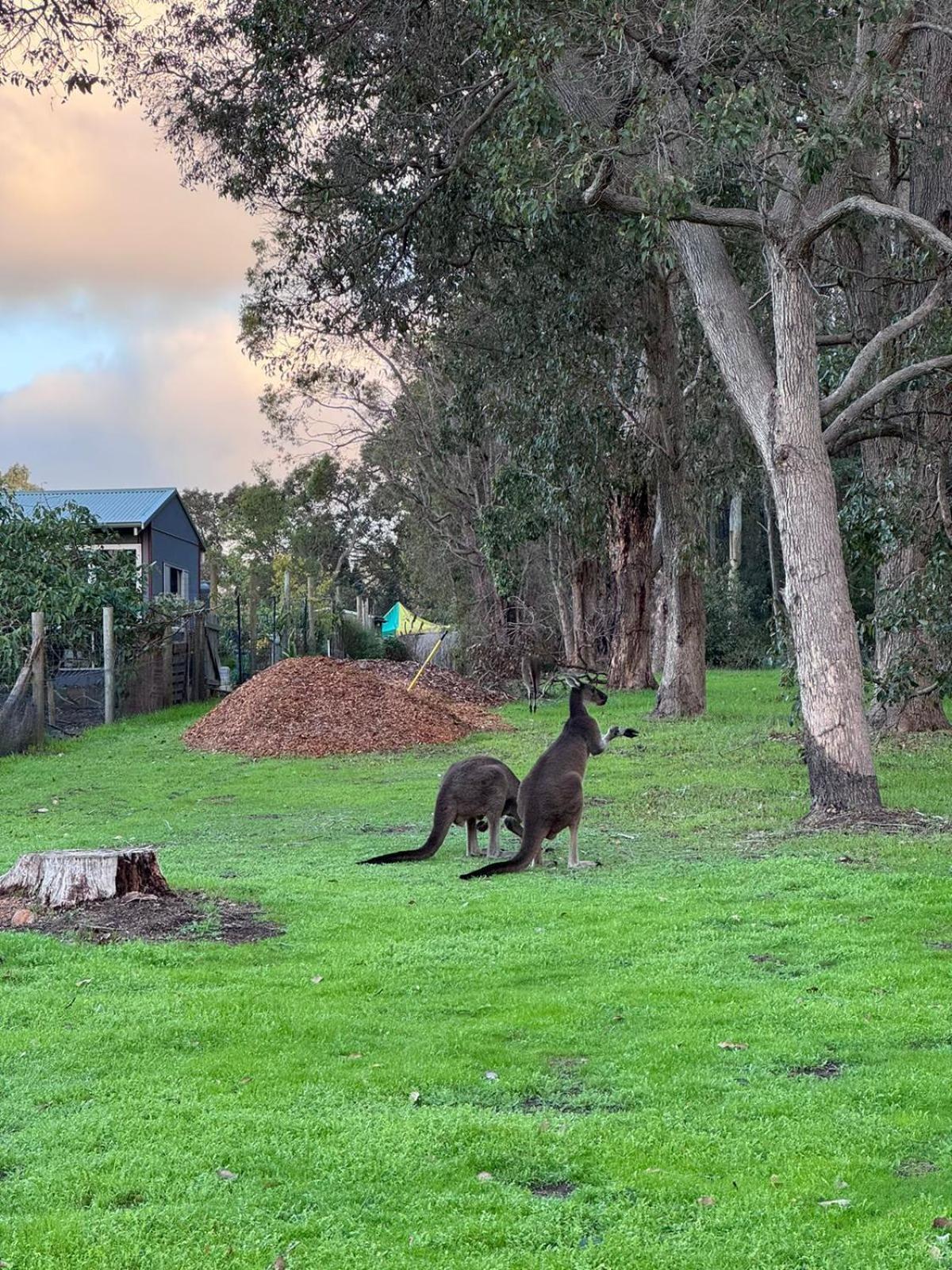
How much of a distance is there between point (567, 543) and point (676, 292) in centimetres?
949

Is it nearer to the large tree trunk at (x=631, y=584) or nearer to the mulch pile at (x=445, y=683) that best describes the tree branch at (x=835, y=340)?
the mulch pile at (x=445, y=683)

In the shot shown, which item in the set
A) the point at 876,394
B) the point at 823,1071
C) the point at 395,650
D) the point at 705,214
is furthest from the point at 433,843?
the point at 395,650

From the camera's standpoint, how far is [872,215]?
12531 mm

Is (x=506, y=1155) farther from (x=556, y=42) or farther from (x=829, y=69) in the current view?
(x=829, y=69)

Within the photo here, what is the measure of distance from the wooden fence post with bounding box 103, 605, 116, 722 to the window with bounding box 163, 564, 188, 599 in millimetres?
13929

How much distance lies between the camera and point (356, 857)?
456 inches

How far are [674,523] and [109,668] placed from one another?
34.5 feet

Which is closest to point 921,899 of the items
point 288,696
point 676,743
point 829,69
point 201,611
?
point 829,69

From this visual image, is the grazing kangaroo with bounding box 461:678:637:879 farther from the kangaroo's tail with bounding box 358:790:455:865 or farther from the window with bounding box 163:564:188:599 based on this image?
the window with bounding box 163:564:188:599

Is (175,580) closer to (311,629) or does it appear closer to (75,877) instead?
(311,629)

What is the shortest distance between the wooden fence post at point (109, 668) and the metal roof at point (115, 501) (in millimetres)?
11836

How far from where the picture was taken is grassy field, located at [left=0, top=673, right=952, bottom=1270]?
423cm

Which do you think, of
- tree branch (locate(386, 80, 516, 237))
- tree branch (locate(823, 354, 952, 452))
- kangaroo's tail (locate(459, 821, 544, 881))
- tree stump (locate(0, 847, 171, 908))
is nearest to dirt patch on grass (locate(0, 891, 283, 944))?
tree stump (locate(0, 847, 171, 908))

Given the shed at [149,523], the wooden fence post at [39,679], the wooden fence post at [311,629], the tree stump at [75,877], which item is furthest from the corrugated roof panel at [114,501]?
the tree stump at [75,877]
